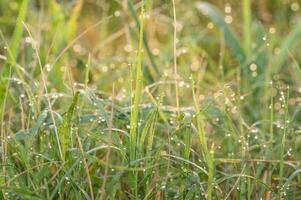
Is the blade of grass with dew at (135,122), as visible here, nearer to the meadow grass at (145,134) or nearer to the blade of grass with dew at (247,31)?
the meadow grass at (145,134)

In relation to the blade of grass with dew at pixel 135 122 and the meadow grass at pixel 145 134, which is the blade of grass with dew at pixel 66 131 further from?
the blade of grass with dew at pixel 135 122

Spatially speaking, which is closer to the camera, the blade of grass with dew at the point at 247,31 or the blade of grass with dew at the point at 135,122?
the blade of grass with dew at the point at 135,122

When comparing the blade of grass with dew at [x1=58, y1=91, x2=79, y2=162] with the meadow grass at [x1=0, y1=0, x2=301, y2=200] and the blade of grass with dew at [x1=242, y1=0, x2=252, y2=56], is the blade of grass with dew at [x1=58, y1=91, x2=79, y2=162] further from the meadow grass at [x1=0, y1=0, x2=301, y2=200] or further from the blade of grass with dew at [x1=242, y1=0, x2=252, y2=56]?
the blade of grass with dew at [x1=242, y1=0, x2=252, y2=56]

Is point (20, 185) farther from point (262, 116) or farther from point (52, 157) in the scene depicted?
point (262, 116)

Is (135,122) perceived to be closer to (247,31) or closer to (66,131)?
(66,131)

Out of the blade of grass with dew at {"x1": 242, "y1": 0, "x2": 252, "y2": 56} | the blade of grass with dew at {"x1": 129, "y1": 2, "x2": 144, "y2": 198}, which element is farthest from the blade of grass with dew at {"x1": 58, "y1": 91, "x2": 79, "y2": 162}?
the blade of grass with dew at {"x1": 242, "y1": 0, "x2": 252, "y2": 56}

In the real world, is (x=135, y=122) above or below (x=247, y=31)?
below

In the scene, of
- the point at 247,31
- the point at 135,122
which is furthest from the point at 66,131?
the point at 247,31

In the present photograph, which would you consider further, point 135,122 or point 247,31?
point 247,31

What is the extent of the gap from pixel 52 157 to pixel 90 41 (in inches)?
51.1

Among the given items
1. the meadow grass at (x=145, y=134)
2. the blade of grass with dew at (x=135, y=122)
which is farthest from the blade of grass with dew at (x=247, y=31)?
the blade of grass with dew at (x=135, y=122)

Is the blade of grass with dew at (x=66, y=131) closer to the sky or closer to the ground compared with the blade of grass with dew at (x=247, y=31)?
closer to the ground

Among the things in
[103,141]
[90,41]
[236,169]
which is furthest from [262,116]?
[90,41]

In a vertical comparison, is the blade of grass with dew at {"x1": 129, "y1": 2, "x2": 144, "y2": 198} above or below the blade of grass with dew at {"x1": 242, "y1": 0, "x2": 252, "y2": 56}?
below
